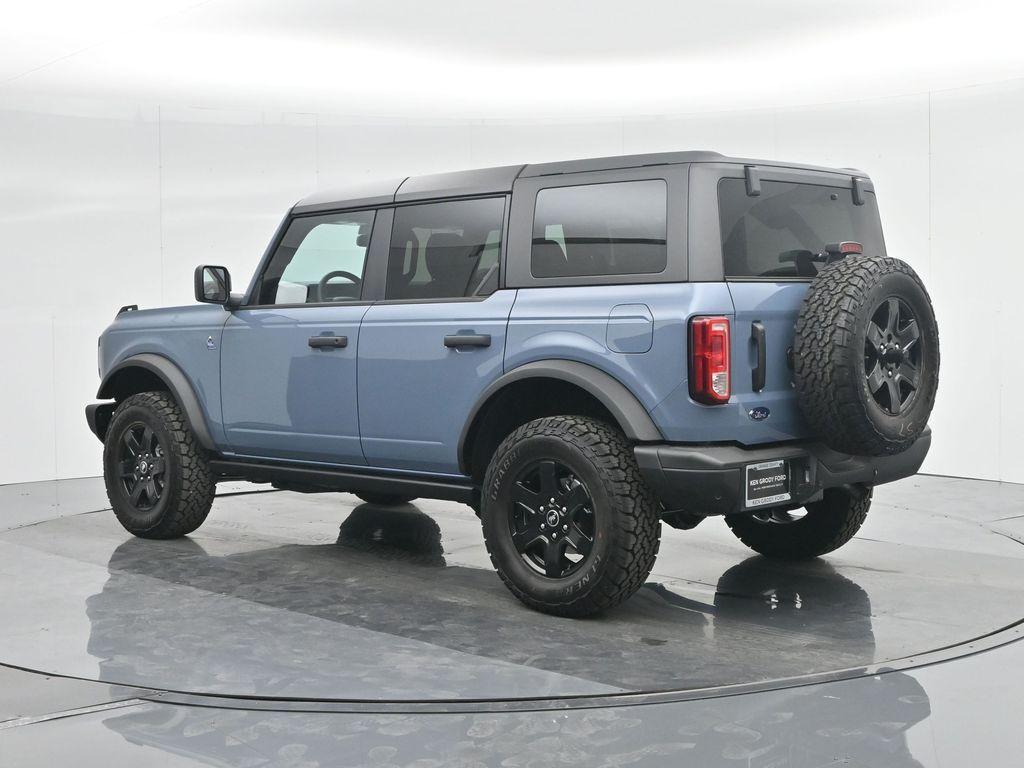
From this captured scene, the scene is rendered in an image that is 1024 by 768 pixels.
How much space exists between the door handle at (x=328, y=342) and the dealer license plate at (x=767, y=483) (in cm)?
205

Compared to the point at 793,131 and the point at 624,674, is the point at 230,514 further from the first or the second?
the point at 793,131

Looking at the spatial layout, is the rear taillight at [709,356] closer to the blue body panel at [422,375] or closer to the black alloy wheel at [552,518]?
the black alloy wheel at [552,518]

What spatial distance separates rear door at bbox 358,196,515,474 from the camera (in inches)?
197

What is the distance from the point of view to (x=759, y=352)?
14.4 feet

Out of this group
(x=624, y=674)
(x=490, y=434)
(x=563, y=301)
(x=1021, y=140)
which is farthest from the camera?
(x=1021, y=140)

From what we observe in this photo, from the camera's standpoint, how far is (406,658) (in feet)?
13.7

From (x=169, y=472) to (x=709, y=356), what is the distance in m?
3.31

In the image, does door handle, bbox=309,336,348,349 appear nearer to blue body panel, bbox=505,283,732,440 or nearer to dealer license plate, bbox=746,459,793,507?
blue body panel, bbox=505,283,732,440

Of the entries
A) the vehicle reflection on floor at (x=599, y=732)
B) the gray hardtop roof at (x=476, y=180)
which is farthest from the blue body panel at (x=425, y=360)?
the vehicle reflection on floor at (x=599, y=732)

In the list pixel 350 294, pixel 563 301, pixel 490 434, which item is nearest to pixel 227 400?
pixel 350 294

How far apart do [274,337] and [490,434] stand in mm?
1362

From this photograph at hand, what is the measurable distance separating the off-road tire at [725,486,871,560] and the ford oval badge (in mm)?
1139

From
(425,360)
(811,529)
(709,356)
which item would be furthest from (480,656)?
(811,529)

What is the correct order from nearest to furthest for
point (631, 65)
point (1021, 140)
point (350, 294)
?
point (350, 294) → point (1021, 140) → point (631, 65)
